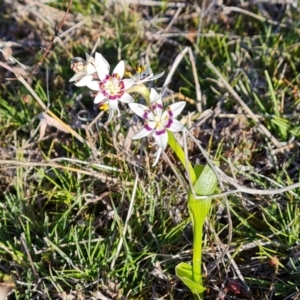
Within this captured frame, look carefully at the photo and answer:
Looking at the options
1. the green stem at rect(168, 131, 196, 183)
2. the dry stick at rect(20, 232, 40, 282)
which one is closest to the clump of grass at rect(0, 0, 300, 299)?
the dry stick at rect(20, 232, 40, 282)

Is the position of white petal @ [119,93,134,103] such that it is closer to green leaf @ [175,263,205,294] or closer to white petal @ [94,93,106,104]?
white petal @ [94,93,106,104]

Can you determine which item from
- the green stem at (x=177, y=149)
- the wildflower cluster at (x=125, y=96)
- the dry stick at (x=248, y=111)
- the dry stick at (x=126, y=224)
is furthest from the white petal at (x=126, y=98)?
the dry stick at (x=248, y=111)

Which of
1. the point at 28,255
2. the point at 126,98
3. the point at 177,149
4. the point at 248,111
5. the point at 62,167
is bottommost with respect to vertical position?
the point at 28,255

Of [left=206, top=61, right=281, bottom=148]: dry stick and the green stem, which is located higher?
the green stem

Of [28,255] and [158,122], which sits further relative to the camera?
[28,255]

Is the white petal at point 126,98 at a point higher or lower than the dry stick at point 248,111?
higher

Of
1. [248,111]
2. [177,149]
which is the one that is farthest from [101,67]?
[248,111]

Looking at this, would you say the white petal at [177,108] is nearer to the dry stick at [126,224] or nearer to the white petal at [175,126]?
the white petal at [175,126]

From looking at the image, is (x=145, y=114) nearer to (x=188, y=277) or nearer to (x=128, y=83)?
(x=128, y=83)

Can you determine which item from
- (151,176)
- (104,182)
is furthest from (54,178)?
(151,176)

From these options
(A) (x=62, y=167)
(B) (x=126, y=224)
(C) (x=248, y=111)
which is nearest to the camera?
(B) (x=126, y=224)

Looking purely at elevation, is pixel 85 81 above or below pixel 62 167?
above
